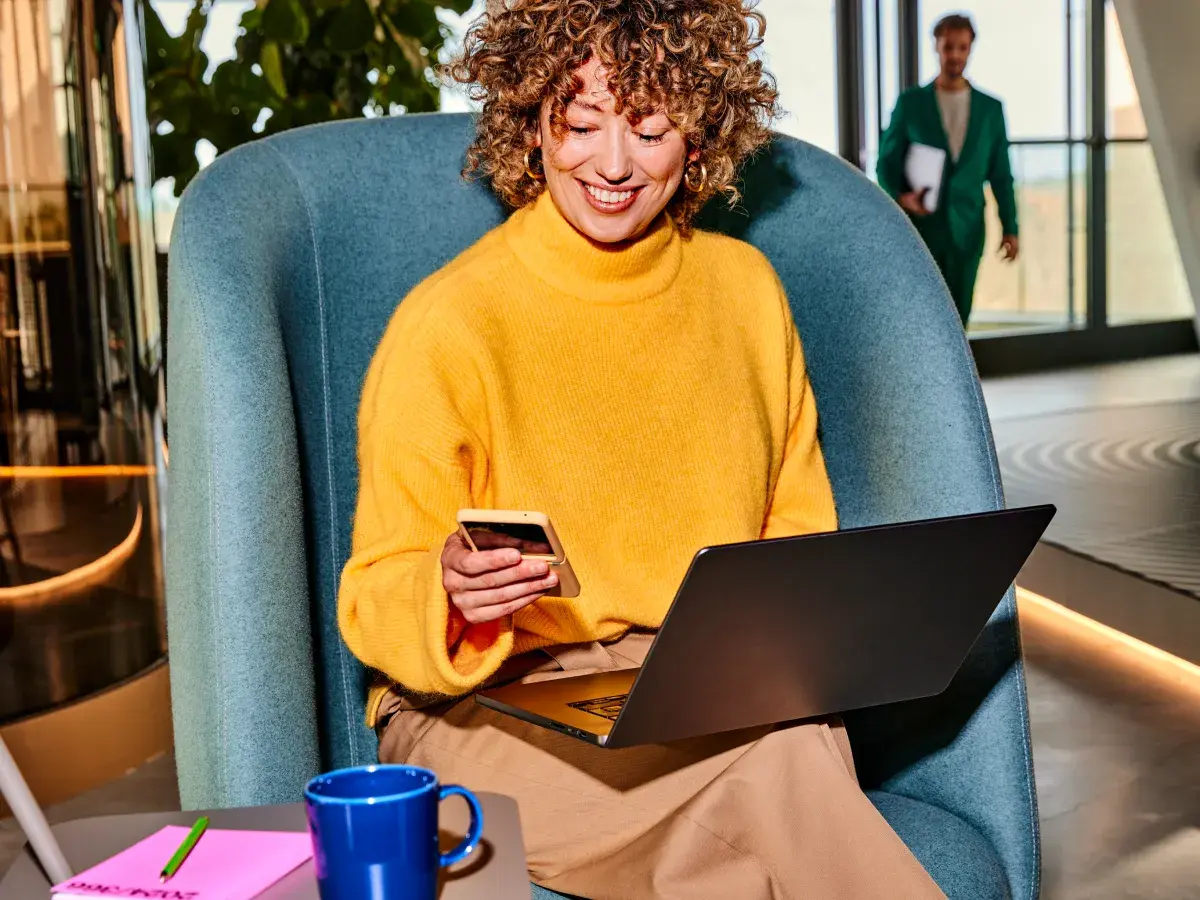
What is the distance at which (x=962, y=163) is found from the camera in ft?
19.6

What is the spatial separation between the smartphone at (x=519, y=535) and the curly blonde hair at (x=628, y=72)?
0.55m

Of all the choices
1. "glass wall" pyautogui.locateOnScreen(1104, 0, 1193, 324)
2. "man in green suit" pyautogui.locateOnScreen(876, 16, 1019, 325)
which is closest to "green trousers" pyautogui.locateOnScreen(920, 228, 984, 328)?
"man in green suit" pyautogui.locateOnScreen(876, 16, 1019, 325)

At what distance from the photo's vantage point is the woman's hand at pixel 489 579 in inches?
42.7

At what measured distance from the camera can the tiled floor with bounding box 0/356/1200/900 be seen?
226 centimetres

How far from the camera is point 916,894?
1.14 meters

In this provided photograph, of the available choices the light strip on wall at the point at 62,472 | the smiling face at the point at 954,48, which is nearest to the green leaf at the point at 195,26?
the light strip on wall at the point at 62,472

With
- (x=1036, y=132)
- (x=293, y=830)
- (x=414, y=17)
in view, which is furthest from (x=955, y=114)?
(x=293, y=830)

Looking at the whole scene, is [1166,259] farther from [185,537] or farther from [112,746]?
[185,537]

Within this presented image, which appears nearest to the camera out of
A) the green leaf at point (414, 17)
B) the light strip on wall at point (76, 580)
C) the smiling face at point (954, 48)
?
the green leaf at point (414, 17)

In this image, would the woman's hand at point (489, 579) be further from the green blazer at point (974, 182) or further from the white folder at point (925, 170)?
the green blazer at point (974, 182)

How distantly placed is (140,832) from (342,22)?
1.91 meters

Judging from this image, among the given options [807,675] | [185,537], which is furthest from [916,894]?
[185,537]

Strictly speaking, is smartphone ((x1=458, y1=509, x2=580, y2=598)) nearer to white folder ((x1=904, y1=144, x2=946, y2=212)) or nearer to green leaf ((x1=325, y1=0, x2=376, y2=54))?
green leaf ((x1=325, y1=0, x2=376, y2=54))

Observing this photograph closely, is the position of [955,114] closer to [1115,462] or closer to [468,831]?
[1115,462]
